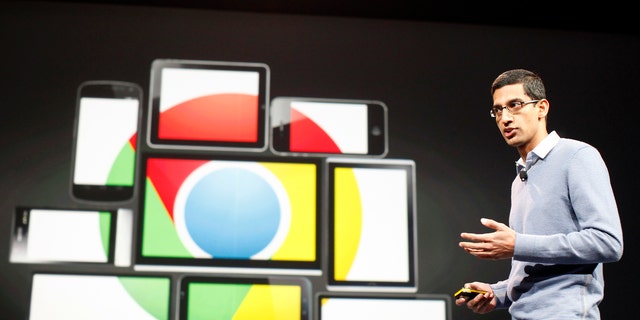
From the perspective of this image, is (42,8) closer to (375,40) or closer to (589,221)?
(375,40)

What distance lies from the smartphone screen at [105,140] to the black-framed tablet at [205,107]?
0.09 meters

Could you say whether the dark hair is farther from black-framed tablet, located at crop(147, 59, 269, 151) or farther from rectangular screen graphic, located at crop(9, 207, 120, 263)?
rectangular screen graphic, located at crop(9, 207, 120, 263)

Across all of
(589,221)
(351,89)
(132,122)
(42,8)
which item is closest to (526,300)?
(589,221)

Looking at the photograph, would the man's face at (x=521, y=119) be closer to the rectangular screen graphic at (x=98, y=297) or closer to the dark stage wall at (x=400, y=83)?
the dark stage wall at (x=400, y=83)

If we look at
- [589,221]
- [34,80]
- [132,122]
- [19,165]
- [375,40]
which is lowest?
[589,221]

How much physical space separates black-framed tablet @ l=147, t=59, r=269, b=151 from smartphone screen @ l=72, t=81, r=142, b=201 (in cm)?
9

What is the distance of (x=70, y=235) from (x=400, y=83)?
1.48 m

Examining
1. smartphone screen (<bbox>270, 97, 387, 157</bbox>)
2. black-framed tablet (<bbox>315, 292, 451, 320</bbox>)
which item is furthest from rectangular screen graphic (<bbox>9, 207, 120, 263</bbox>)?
black-framed tablet (<bbox>315, 292, 451, 320</bbox>)

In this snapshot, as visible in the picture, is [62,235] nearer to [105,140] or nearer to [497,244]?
[105,140]

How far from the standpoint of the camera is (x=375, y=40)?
3121mm

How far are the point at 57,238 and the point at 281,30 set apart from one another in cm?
126

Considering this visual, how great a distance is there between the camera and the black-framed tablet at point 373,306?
2744 mm

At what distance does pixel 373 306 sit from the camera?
2750 mm

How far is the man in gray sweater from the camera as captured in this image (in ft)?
4.78
